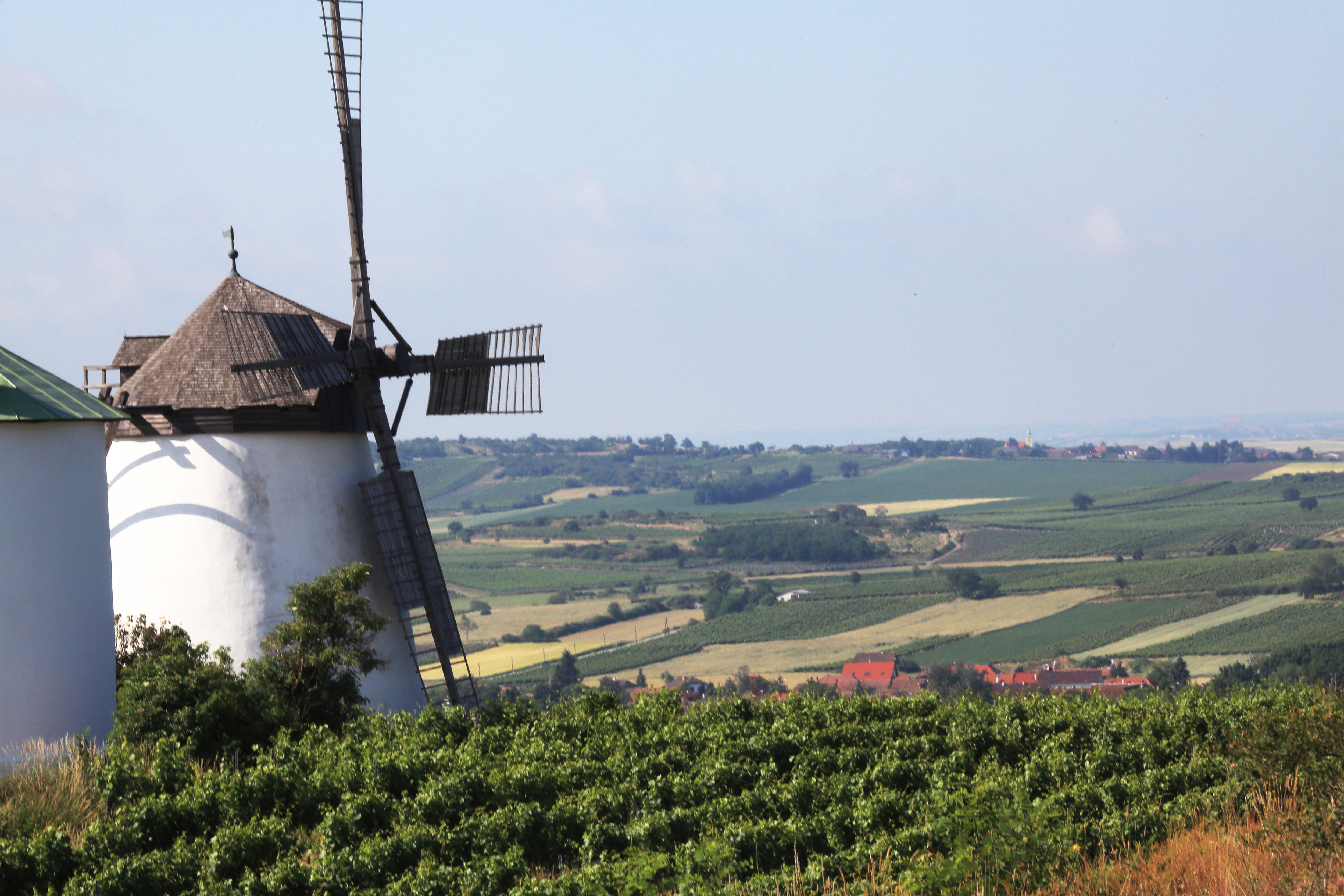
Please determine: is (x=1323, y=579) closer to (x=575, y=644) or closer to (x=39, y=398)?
(x=575, y=644)

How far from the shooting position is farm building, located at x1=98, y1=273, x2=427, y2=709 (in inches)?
693

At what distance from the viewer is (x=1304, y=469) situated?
184 meters

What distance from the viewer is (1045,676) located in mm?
57938

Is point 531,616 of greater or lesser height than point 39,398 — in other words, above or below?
below

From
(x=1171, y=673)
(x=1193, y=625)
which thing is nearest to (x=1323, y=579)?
(x=1193, y=625)

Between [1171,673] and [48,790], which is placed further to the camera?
[1171,673]

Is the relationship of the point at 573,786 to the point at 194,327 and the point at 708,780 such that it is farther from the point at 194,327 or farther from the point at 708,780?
the point at 194,327

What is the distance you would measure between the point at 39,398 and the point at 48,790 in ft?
15.9

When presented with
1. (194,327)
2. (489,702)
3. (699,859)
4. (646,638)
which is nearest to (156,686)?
(489,702)

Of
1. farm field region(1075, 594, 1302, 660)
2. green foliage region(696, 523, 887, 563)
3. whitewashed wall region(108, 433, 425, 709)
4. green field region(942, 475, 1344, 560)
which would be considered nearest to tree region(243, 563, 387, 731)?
whitewashed wall region(108, 433, 425, 709)

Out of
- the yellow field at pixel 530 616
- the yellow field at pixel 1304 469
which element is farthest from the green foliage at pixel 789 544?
the yellow field at pixel 1304 469

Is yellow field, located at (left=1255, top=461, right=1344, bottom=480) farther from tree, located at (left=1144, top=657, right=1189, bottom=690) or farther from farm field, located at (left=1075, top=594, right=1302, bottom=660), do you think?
tree, located at (left=1144, top=657, right=1189, bottom=690)

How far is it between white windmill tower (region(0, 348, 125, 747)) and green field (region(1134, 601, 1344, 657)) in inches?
2705

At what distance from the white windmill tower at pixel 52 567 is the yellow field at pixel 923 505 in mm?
159554
